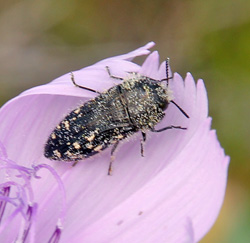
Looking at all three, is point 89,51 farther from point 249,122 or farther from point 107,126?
point 107,126

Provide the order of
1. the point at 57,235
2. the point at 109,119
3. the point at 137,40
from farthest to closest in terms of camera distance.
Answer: the point at 137,40
the point at 109,119
the point at 57,235

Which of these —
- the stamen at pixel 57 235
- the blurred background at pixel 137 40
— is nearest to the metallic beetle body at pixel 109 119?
the stamen at pixel 57 235

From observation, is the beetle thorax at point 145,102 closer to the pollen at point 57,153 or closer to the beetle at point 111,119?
the beetle at point 111,119

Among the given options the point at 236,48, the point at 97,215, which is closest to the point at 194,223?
the point at 97,215

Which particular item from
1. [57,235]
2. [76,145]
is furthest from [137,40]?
[57,235]

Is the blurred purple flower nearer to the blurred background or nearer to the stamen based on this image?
the stamen

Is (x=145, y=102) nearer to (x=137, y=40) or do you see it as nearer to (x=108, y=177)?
(x=108, y=177)
